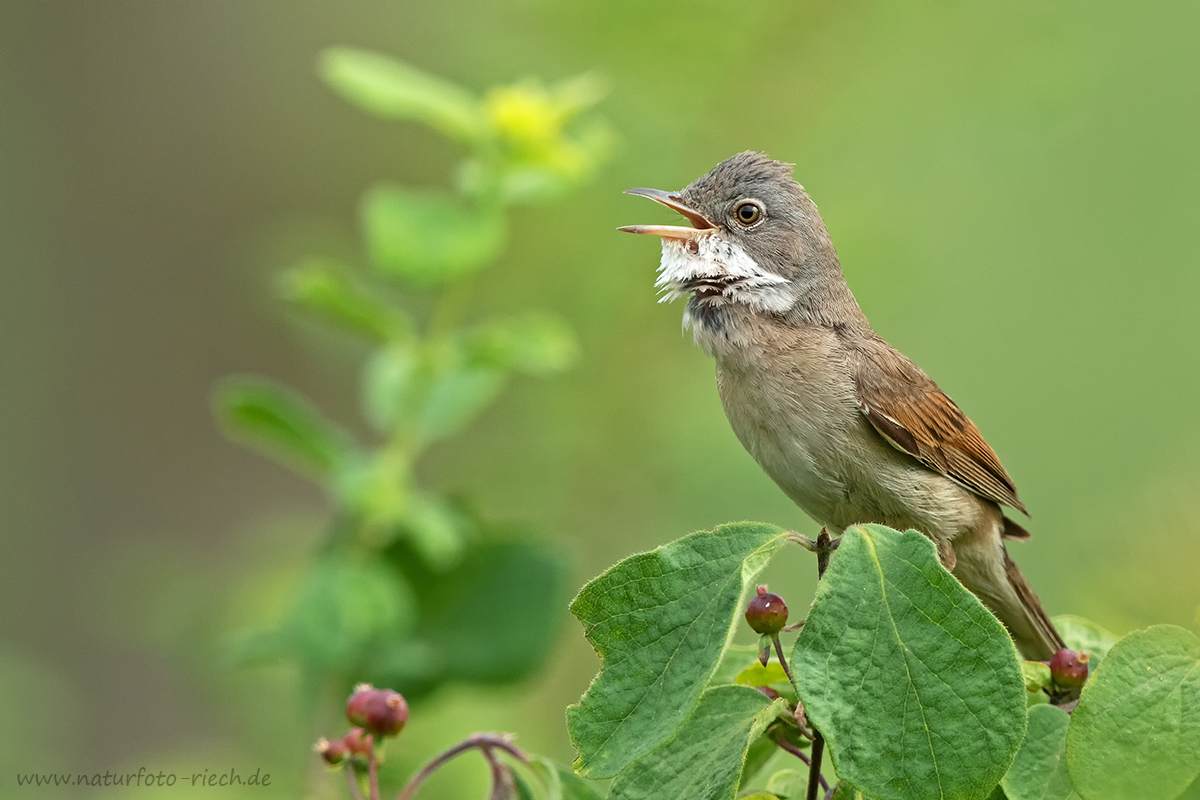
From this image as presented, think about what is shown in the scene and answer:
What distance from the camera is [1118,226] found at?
10359mm

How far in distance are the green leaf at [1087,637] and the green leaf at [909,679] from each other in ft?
2.61

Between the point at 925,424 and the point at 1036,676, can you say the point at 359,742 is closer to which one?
the point at 1036,676

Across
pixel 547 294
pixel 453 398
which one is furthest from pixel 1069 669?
pixel 547 294

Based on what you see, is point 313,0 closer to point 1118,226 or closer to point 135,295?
point 135,295

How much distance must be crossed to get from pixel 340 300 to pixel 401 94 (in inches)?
24.0

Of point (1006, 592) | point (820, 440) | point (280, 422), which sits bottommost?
point (1006, 592)

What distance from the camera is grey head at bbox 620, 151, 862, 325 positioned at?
356cm

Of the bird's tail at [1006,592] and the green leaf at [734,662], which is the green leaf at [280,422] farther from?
the bird's tail at [1006,592]

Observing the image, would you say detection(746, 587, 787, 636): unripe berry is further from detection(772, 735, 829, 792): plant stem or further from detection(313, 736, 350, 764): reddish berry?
detection(313, 736, 350, 764): reddish berry

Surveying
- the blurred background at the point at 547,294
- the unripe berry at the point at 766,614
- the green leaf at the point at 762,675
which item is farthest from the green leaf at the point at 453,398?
the unripe berry at the point at 766,614

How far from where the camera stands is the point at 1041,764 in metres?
1.90

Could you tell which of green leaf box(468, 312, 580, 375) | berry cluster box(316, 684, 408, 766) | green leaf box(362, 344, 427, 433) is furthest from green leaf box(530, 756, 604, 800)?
green leaf box(362, 344, 427, 433)

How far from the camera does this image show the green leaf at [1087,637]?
2.43 metres

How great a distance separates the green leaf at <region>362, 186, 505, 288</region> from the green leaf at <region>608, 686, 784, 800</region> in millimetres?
1917
